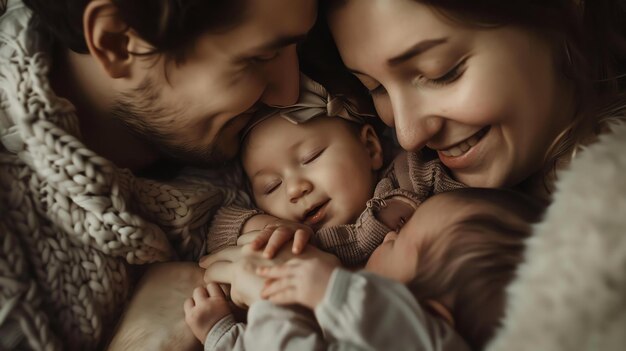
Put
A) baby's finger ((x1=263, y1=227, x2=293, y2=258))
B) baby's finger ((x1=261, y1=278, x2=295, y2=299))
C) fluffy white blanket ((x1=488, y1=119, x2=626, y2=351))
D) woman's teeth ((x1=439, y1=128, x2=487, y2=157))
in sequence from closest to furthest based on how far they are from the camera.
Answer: fluffy white blanket ((x1=488, y1=119, x2=626, y2=351)) < baby's finger ((x1=261, y1=278, x2=295, y2=299)) < baby's finger ((x1=263, y1=227, x2=293, y2=258)) < woman's teeth ((x1=439, y1=128, x2=487, y2=157))

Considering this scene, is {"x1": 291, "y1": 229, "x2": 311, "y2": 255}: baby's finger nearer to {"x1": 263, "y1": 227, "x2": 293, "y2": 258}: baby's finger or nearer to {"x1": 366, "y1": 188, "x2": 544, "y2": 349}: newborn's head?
{"x1": 263, "y1": 227, "x2": 293, "y2": 258}: baby's finger

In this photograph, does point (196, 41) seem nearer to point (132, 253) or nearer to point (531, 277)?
point (132, 253)

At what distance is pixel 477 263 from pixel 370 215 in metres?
0.28

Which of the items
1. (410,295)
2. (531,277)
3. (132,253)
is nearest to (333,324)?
(410,295)

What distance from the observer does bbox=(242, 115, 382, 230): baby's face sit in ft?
2.95

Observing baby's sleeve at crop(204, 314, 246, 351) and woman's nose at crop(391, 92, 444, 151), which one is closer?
baby's sleeve at crop(204, 314, 246, 351)

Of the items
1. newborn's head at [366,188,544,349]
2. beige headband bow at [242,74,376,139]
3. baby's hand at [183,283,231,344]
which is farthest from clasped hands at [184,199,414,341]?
beige headband bow at [242,74,376,139]

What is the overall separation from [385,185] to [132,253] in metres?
0.42

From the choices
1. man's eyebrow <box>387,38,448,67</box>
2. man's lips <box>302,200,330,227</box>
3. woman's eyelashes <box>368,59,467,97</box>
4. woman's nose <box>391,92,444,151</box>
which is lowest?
man's lips <box>302,200,330,227</box>

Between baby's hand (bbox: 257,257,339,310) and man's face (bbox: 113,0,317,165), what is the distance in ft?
0.92

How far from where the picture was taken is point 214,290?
0.74 m

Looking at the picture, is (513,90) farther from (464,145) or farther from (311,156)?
(311,156)

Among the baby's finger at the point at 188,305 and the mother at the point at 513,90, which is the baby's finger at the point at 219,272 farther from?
the mother at the point at 513,90

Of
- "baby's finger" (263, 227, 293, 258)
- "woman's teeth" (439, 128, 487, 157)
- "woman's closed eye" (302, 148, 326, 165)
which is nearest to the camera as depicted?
"baby's finger" (263, 227, 293, 258)
